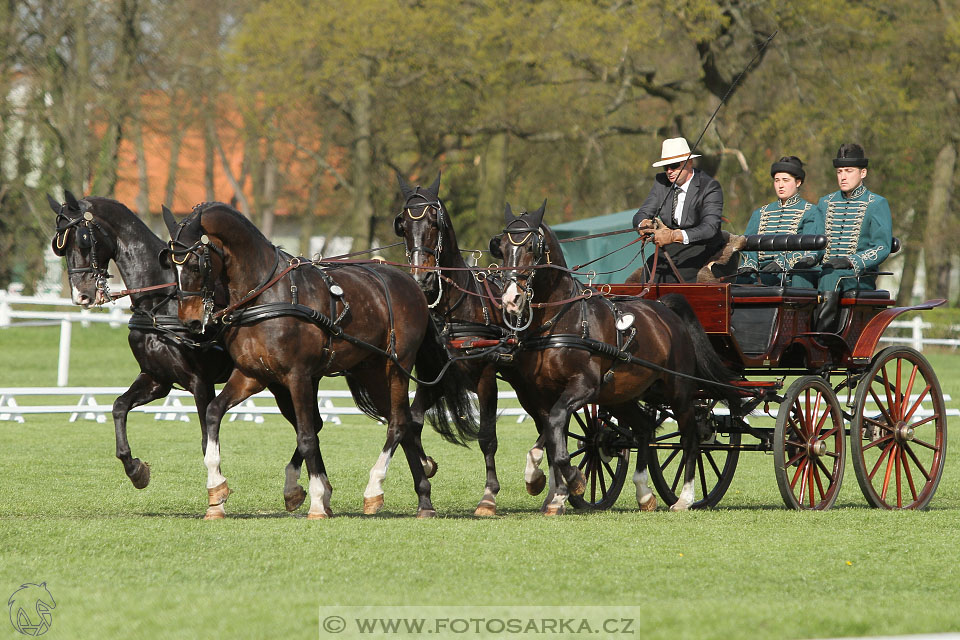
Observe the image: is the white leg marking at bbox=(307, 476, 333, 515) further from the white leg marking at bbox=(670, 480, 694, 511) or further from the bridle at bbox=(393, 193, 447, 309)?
the white leg marking at bbox=(670, 480, 694, 511)

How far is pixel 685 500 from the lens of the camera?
9.12 meters

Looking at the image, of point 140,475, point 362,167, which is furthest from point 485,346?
point 362,167

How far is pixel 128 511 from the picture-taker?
349 inches

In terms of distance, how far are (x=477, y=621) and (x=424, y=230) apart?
383 cm

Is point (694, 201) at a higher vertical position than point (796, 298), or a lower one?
higher

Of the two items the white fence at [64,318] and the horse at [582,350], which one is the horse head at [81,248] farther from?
the white fence at [64,318]

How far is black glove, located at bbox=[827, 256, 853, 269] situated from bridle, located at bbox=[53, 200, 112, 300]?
487 cm

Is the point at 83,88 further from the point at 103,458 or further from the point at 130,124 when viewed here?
the point at 103,458

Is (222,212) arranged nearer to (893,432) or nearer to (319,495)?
(319,495)

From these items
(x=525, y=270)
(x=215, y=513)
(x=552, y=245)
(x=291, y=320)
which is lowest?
(x=215, y=513)

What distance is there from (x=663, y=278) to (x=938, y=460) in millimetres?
2373

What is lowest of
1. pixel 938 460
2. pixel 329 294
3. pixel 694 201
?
pixel 938 460

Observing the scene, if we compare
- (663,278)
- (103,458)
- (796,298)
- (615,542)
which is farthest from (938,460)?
(103,458)

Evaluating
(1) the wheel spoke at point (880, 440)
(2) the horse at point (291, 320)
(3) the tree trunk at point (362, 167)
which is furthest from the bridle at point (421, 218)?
(3) the tree trunk at point (362, 167)
